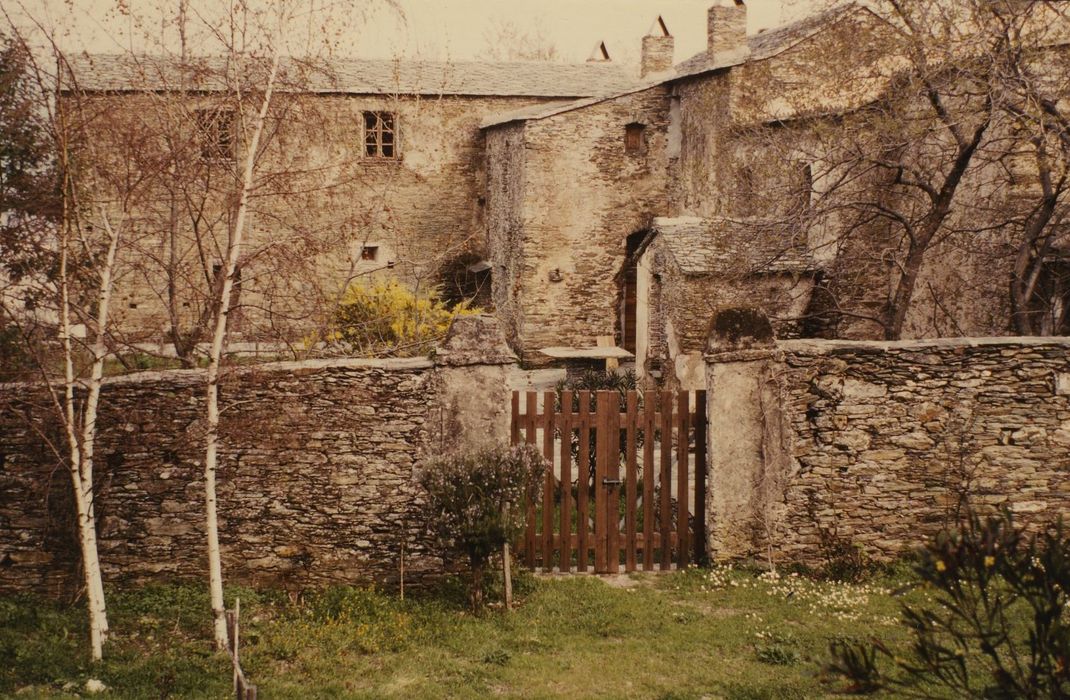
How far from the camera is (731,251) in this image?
47.8 ft

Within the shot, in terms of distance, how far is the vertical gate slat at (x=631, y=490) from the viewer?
807 centimetres

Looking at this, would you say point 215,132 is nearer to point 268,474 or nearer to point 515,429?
point 268,474

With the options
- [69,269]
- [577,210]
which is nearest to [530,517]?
[69,269]

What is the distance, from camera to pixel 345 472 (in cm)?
766

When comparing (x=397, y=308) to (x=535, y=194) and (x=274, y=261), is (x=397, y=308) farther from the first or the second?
(x=274, y=261)

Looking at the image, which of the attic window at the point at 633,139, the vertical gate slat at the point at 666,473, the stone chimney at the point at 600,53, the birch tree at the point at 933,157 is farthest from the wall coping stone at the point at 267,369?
the stone chimney at the point at 600,53

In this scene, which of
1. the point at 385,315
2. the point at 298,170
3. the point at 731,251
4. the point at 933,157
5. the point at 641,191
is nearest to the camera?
the point at 298,170

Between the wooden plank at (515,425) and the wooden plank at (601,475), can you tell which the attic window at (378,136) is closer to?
the wooden plank at (515,425)

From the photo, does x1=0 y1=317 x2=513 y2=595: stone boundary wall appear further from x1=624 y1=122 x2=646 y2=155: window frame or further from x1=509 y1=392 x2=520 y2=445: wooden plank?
x1=624 y1=122 x2=646 y2=155: window frame

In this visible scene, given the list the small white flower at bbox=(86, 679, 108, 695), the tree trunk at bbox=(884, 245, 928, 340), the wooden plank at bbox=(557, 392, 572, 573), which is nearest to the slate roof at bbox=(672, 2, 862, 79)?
the tree trunk at bbox=(884, 245, 928, 340)

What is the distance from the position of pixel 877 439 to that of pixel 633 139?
15.6 meters

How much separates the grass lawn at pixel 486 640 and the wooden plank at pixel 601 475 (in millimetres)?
255

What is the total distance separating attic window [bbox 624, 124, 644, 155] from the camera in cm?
2261

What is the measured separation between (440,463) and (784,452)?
9.80ft
